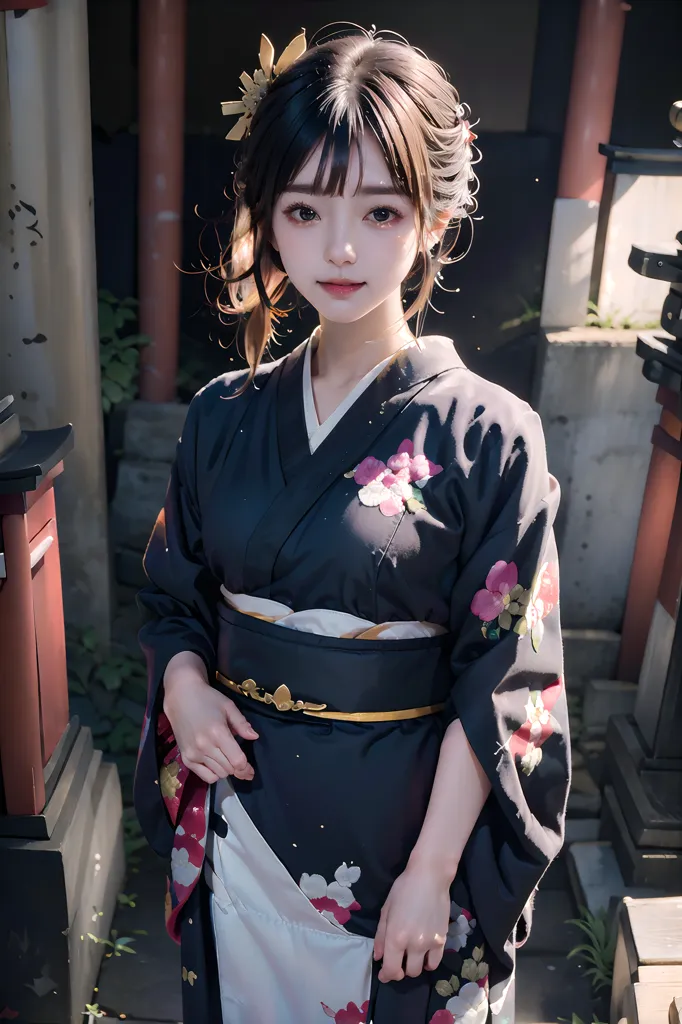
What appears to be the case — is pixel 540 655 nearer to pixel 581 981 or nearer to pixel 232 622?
pixel 232 622

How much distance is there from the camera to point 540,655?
72.1 inches

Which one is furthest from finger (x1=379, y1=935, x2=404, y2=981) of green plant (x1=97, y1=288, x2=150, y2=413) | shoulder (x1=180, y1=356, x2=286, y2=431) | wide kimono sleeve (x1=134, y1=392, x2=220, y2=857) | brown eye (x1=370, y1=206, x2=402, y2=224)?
green plant (x1=97, y1=288, x2=150, y2=413)

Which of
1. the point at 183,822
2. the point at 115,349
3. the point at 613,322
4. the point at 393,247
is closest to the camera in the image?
the point at 393,247

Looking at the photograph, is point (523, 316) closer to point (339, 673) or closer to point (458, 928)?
point (339, 673)

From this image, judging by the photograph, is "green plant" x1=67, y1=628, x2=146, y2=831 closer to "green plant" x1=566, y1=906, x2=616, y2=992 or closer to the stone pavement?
the stone pavement

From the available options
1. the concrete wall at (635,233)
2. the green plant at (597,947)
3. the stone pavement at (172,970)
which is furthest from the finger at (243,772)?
the concrete wall at (635,233)

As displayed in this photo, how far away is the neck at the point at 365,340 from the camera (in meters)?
1.95

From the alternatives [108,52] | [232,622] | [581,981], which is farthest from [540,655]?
[108,52]

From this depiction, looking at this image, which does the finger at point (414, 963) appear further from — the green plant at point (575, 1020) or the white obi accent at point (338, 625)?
the green plant at point (575, 1020)

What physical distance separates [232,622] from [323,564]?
274 millimetres

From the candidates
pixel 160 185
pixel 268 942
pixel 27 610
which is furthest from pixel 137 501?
pixel 268 942

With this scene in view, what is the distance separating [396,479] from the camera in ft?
5.90

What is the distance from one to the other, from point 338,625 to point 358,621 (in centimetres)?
4

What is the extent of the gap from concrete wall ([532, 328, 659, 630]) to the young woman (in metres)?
1.87
